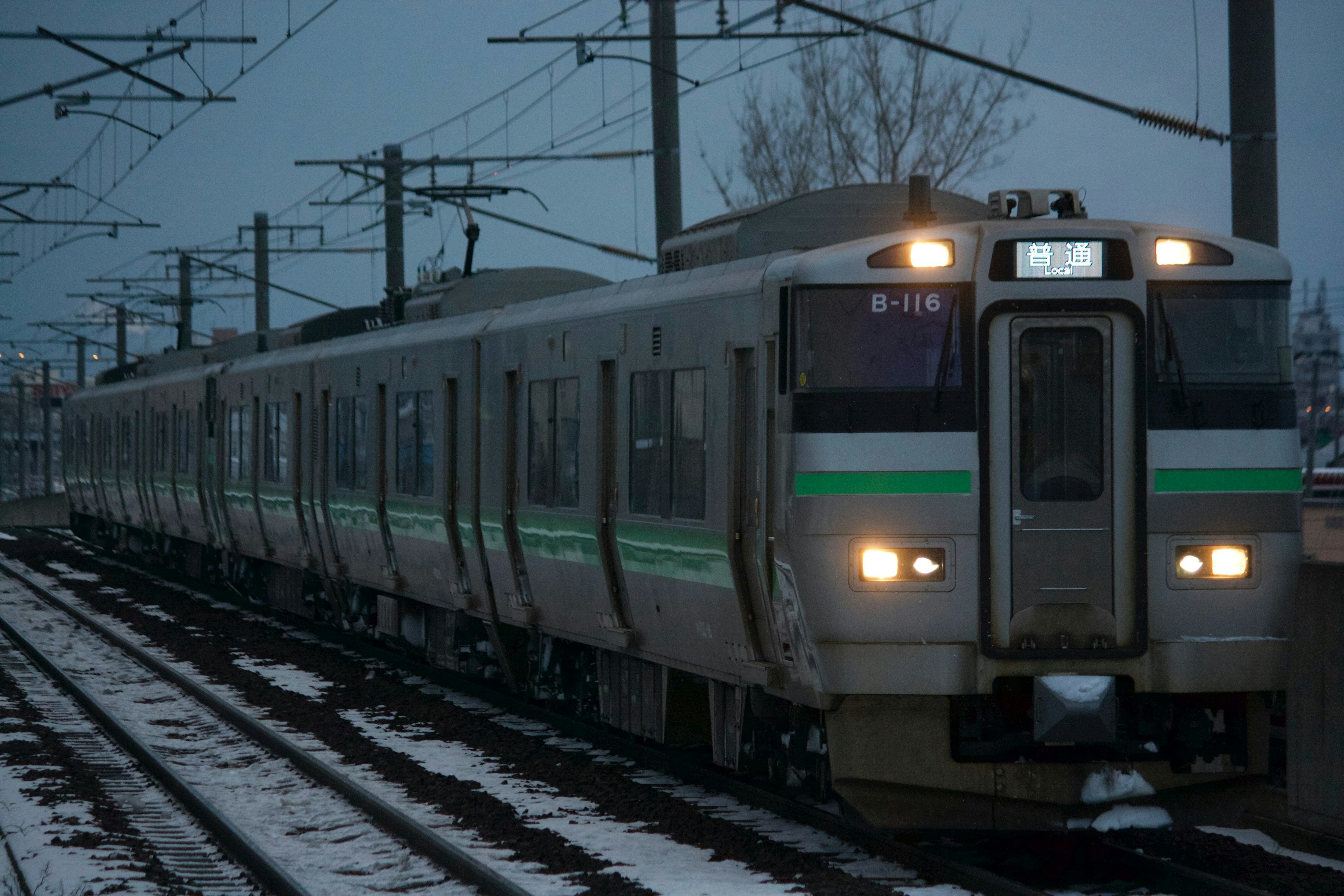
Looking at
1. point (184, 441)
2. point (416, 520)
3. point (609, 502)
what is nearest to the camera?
point (609, 502)

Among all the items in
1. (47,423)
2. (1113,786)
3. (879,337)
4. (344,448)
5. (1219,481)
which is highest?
(47,423)

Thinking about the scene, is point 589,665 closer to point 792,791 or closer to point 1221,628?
point 792,791

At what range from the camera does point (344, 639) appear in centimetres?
1869

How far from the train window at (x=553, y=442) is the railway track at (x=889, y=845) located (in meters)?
1.58

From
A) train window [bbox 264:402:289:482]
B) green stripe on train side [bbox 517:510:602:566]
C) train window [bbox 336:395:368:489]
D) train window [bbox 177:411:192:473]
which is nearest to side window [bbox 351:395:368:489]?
train window [bbox 336:395:368:489]

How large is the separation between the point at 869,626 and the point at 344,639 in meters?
11.9

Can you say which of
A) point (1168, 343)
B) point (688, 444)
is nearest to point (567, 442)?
point (688, 444)

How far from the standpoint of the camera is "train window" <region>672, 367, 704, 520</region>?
364 inches

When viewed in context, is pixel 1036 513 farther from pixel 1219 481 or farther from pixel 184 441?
pixel 184 441

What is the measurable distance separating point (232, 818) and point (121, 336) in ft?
153

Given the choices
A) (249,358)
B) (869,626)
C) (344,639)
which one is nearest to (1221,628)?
(869,626)

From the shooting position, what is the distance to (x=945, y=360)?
25.4ft

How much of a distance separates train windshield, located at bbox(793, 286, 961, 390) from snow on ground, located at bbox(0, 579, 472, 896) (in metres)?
2.70

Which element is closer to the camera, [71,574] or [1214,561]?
[1214,561]
